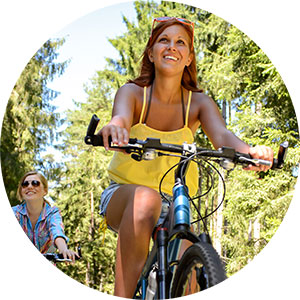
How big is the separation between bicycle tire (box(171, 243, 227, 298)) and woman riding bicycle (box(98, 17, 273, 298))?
28 centimetres

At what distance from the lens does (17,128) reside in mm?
9117

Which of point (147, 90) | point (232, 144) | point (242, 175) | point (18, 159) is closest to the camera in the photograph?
point (232, 144)

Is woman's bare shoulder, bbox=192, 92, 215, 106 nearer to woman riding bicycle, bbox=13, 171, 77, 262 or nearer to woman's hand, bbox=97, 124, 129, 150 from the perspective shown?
woman's hand, bbox=97, 124, 129, 150

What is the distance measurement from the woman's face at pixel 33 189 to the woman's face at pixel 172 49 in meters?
1.40

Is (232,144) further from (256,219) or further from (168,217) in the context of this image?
(256,219)

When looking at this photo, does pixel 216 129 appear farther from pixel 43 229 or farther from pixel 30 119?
pixel 30 119

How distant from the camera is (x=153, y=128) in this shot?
2090 millimetres

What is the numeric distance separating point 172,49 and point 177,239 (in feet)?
3.14

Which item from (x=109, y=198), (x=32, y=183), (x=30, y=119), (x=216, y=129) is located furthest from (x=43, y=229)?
(x=30, y=119)

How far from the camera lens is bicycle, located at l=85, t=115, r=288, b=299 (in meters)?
1.38

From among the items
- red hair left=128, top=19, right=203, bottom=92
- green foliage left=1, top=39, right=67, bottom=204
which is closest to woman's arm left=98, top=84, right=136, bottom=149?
red hair left=128, top=19, right=203, bottom=92

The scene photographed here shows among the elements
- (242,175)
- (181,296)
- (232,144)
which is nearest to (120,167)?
(232,144)

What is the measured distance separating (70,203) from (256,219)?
6284mm

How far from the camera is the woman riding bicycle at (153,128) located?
5.56 feet
